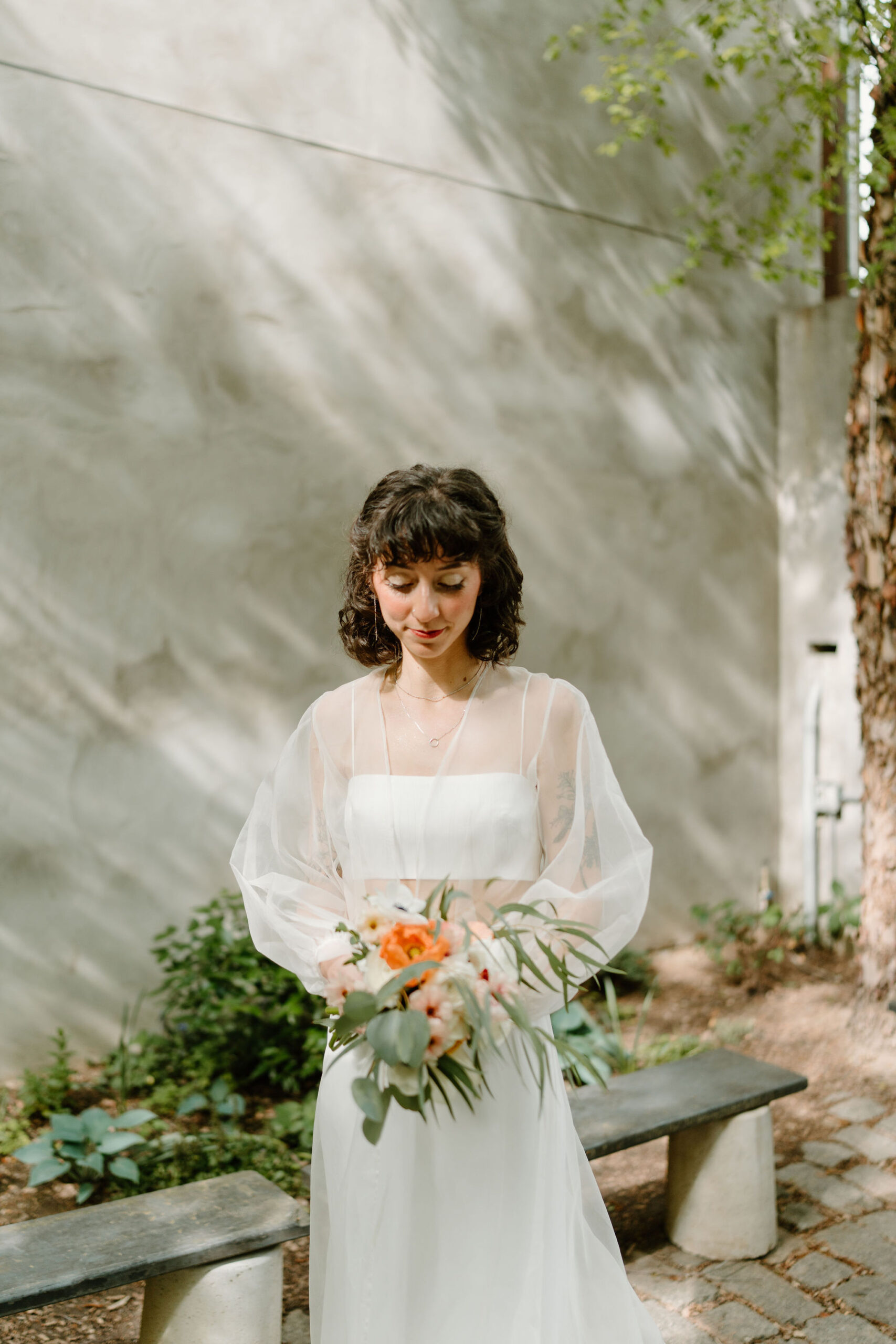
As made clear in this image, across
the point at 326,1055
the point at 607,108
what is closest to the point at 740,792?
the point at 607,108

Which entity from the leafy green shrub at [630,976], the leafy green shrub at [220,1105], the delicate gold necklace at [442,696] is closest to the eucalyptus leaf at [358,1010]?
the delicate gold necklace at [442,696]

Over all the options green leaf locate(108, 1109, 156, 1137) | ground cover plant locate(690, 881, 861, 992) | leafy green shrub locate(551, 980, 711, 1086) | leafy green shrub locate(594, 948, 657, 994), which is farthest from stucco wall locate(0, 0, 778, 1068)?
leafy green shrub locate(551, 980, 711, 1086)

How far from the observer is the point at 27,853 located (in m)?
4.37

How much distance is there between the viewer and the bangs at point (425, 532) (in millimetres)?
2264

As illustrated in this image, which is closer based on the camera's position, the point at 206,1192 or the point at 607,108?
the point at 206,1192

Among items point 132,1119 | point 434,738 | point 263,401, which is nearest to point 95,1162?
point 132,1119

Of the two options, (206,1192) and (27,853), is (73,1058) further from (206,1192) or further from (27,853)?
(206,1192)

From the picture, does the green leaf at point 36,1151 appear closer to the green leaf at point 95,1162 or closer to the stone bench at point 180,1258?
the green leaf at point 95,1162

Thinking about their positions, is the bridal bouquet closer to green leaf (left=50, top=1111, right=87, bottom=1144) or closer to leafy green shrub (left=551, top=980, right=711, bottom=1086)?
green leaf (left=50, top=1111, right=87, bottom=1144)

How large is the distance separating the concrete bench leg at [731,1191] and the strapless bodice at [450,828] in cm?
150

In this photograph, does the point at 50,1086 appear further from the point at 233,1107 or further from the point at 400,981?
the point at 400,981

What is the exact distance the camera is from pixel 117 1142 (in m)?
3.54

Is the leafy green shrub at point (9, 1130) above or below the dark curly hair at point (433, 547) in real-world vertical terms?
below

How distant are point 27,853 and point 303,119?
3.30m
